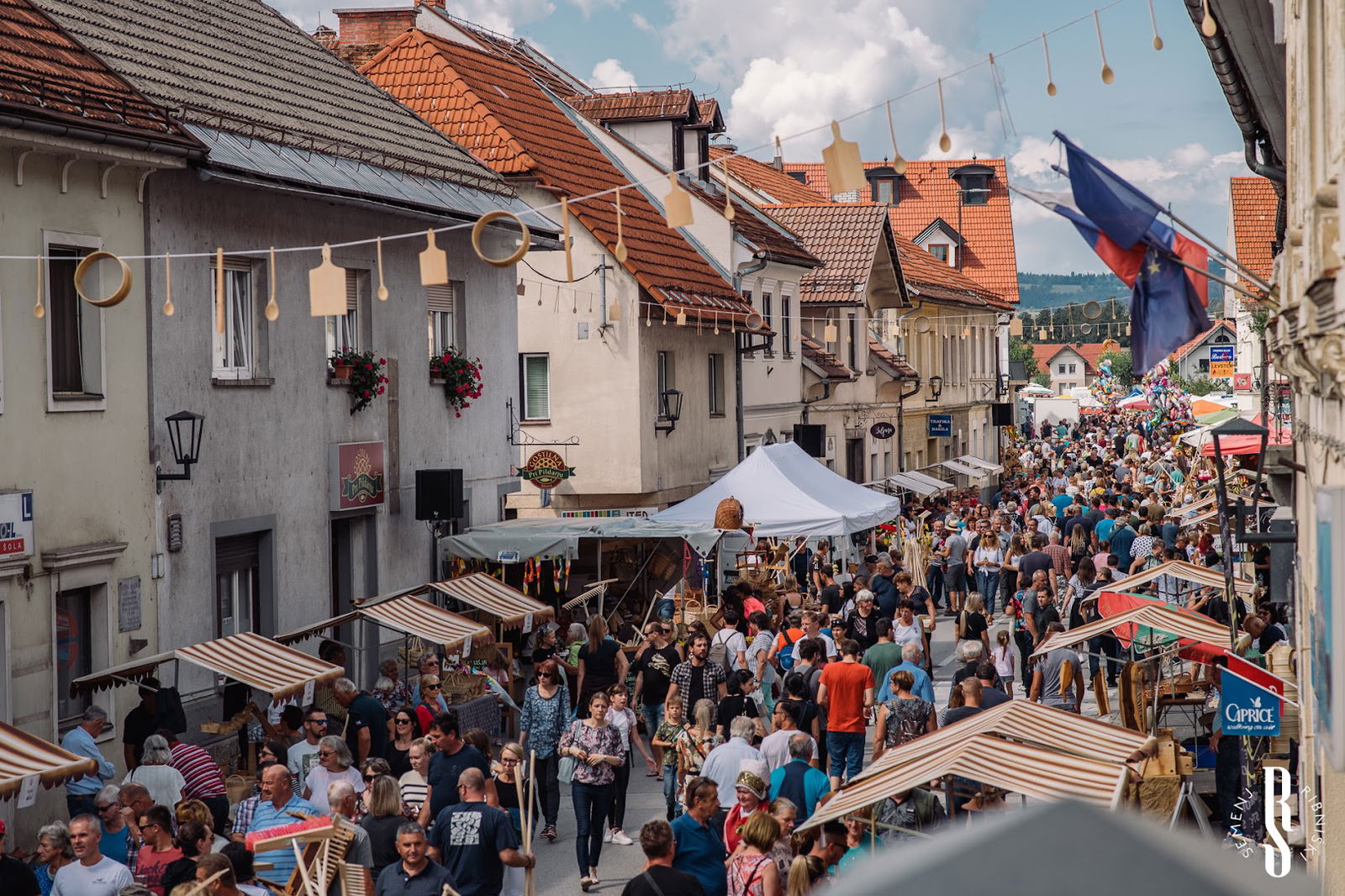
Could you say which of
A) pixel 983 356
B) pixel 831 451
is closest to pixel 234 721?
pixel 831 451

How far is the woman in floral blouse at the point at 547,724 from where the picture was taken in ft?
41.8

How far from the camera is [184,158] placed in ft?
45.4

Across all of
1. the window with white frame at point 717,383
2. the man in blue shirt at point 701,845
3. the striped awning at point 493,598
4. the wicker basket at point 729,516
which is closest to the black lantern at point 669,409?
the window with white frame at point 717,383

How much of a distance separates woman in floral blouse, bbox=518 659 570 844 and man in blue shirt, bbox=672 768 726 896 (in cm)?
347

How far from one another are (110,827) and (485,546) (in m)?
9.84

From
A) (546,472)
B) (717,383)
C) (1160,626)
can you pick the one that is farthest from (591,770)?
(717,383)

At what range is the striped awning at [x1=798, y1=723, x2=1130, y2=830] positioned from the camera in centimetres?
772

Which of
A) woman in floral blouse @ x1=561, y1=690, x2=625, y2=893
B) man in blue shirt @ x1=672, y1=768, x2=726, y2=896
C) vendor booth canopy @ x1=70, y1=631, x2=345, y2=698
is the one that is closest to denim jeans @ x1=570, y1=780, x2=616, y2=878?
woman in floral blouse @ x1=561, y1=690, x2=625, y2=893

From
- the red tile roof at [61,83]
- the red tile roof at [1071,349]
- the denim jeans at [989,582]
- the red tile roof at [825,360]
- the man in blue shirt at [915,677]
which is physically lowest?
the denim jeans at [989,582]

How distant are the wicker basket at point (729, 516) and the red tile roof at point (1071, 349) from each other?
15934 centimetres

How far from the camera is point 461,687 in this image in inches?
595

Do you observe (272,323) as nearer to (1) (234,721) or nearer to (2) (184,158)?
(2) (184,158)

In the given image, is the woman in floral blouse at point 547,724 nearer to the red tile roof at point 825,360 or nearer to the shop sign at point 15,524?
the shop sign at point 15,524

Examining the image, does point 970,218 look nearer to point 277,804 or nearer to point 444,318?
point 444,318
